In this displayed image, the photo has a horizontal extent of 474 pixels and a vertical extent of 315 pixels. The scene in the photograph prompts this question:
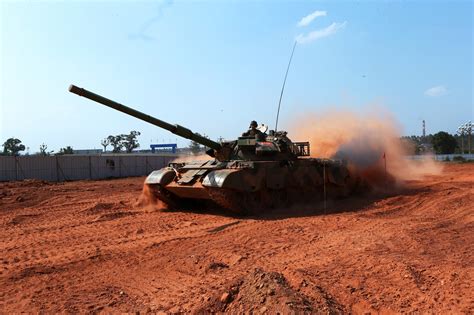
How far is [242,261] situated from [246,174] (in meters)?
5.46

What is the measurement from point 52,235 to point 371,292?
277 inches

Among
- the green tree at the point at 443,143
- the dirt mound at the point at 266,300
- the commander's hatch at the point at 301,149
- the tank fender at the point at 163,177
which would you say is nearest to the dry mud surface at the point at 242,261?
the dirt mound at the point at 266,300

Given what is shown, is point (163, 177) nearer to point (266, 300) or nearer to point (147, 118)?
point (147, 118)

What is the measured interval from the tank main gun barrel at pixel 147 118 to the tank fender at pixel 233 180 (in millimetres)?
1773

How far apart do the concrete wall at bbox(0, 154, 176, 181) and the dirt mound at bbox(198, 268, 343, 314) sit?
27457 millimetres

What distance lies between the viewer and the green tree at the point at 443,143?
56219 millimetres

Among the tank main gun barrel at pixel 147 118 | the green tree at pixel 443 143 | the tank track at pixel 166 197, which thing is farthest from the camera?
the green tree at pixel 443 143

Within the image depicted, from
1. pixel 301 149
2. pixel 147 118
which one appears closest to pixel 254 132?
pixel 301 149

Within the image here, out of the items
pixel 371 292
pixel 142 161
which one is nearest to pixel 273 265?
pixel 371 292

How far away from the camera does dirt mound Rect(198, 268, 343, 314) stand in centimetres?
468

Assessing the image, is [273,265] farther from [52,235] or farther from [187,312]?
[52,235]

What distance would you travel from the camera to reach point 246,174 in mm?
12688

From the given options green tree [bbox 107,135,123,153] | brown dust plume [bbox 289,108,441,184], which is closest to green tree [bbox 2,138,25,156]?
green tree [bbox 107,135,123,153]

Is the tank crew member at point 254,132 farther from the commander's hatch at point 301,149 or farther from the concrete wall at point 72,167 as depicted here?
the concrete wall at point 72,167
